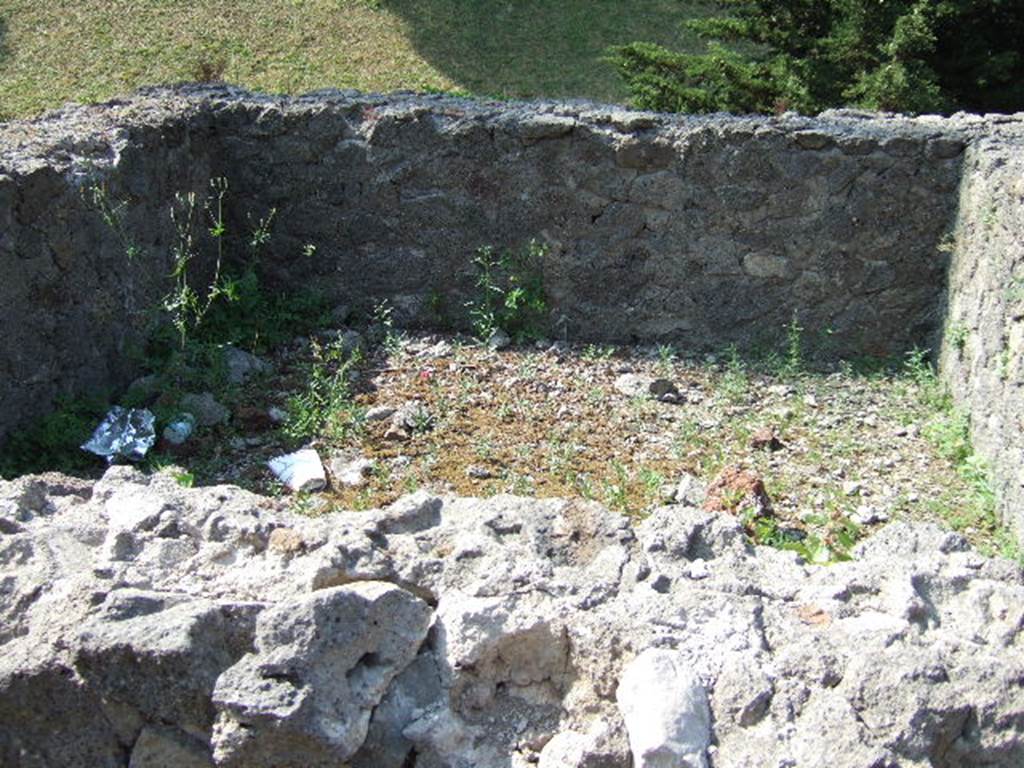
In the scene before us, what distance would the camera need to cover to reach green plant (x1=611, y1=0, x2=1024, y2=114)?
7.05 m

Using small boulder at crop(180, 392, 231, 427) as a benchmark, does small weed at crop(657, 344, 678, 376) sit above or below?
below

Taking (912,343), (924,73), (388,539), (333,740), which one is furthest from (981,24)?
(333,740)

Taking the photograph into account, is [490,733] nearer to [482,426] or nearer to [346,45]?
[482,426]

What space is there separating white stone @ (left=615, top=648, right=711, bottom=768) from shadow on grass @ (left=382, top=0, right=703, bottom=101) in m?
8.30

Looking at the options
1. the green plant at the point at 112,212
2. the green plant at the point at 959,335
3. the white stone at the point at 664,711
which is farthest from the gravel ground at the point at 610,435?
the white stone at the point at 664,711

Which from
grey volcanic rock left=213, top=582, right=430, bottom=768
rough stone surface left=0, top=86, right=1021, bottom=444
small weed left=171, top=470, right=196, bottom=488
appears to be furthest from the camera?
rough stone surface left=0, top=86, right=1021, bottom=444

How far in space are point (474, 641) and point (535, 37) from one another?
9.38 meters

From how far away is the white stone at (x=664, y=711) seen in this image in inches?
87.6

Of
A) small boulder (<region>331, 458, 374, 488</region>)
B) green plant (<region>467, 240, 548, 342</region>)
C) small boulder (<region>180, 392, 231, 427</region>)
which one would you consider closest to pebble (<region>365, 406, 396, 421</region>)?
small boulder (<region>331, 458, 374, 488</region>)

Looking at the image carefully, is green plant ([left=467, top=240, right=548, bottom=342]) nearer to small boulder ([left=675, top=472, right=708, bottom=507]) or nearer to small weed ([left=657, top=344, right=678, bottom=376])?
small weed ([left=657, top=344, right=678, bottom=376])

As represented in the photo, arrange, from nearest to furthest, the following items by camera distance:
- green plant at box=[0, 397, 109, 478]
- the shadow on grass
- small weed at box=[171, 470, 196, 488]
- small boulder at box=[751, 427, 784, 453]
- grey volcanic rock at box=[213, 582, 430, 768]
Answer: grey volcanic rock at box=[213, 582, 430, 768] → small weed at box=[171, 470, 196, 488] → green plant at box=[0, 397, 109, 478] → small boulder at box=[751, 427, 784, 453] → the shadow on grass

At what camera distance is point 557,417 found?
497 centimetres

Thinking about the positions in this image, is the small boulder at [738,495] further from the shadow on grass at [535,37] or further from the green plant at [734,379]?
the shadow on grass at [535,37]

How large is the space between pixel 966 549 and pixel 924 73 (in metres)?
4.98
